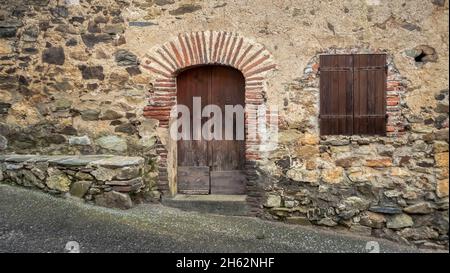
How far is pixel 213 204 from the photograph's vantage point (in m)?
4.74

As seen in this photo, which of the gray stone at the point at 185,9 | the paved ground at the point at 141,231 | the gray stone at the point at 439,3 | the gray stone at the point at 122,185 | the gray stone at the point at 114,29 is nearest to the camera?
the paved ground at the point at 141,231

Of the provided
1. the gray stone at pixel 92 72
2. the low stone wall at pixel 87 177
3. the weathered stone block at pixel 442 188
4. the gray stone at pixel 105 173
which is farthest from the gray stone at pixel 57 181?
the weathered stone block at pixel 442 188

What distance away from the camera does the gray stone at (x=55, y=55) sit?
486 centimetres

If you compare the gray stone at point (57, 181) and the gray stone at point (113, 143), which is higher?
the gray stone at point (113, 143)

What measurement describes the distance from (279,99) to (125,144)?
82.5 inches

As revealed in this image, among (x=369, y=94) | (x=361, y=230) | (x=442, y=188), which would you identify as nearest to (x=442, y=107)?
(x=369, y=94)

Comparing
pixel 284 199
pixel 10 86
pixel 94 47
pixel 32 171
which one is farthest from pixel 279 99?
pixel 10 86

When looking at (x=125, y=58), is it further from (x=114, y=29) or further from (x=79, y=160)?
(x=79, y=160)

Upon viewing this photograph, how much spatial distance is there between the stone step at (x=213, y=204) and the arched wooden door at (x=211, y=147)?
201 mm

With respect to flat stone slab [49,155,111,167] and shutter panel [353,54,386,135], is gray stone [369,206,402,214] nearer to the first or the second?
shutter panel [353,54,386,135]

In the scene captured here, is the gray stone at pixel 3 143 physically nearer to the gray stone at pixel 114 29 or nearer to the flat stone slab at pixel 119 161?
the flat stone slab at pixel 119 161

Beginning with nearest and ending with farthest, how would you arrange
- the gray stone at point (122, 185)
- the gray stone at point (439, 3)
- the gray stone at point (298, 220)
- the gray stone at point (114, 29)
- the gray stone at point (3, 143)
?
the gray stone at point (439, 3) → the gray stone at point (122, 185) → the gray stone at point (298, 220) → the gray stone at point (114, 29) → the gray stone at point (3, 143)

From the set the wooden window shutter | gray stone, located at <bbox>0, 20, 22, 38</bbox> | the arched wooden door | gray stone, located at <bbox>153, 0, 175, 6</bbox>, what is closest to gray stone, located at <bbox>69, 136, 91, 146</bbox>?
the arched wooden door

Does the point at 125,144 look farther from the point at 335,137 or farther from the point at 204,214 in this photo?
the point at 335,137
